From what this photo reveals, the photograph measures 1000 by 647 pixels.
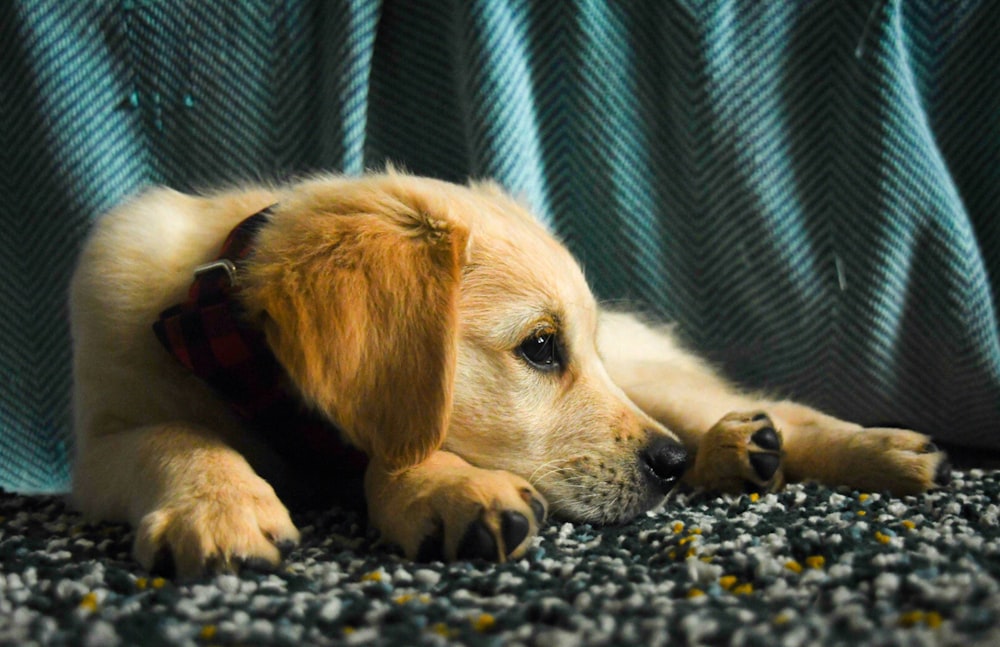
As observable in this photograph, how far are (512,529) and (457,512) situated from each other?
95 mm

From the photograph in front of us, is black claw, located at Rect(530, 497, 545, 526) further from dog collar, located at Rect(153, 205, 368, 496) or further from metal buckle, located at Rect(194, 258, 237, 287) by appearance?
metal buckle, located at Rect(194, 258, 237, 287)

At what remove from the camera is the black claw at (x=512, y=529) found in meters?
1.37

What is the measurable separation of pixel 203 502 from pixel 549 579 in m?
0.57

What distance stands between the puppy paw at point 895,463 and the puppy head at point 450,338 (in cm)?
43

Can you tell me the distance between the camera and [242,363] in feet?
5.25

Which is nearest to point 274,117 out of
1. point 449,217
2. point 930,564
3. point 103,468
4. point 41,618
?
point 449,217

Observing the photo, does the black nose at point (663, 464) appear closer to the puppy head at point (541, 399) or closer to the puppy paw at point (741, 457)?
the puppy head at point (541, 399)

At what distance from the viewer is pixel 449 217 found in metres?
1.75

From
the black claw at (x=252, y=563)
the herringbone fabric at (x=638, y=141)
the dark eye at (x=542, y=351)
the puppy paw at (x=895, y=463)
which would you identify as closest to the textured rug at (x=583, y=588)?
the black claw at (x=252, y=563)

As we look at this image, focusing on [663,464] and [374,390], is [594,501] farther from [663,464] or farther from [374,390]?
[374,390]

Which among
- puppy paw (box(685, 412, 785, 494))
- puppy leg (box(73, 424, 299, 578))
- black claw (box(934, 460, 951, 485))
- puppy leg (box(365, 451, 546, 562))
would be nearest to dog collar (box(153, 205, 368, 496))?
puppy leg (box(73, 424, 299, 578))

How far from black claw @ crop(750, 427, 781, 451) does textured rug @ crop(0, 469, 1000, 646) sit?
0.23 metres

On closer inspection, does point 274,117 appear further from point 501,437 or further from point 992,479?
point 992,479

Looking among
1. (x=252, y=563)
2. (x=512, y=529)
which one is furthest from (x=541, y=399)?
(x=252, y=563)
